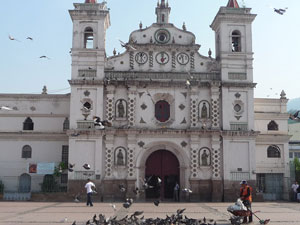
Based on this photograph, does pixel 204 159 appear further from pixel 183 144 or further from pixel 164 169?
pixel 164 169

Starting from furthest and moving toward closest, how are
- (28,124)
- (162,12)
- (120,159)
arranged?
1. (162,12)
2. (28,124)
3. (120,159)

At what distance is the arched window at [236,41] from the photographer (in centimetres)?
3343

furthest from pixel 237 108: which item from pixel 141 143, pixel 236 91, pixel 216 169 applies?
pixel 141 143

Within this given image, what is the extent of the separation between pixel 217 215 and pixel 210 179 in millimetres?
10079

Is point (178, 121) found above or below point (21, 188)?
above

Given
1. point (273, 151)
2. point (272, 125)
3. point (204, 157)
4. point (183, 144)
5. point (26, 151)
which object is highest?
point (272, 125)

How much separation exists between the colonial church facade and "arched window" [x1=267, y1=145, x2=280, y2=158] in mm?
398

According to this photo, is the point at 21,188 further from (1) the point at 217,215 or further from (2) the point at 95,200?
(1) the point at 217,215

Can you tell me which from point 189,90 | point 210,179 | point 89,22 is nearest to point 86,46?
point 89,22

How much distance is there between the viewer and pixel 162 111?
32.4 m

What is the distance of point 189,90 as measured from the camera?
1264 inches

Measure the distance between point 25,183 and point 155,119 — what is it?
1188 cm

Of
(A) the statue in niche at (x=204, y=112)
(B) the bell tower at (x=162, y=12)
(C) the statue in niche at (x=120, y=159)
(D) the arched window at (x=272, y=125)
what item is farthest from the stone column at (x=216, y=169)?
(B) the bell tower at (x=162, y=12)

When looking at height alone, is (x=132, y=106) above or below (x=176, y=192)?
above
